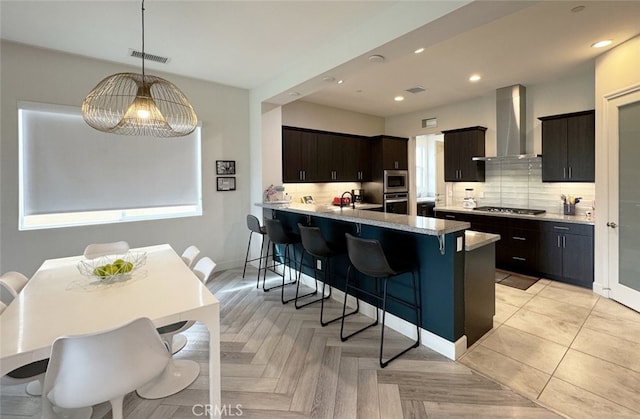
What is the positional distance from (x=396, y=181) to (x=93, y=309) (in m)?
5.78

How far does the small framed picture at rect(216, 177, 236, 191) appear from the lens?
15.7 ft

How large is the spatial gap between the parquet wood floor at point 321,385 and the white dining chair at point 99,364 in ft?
2.37

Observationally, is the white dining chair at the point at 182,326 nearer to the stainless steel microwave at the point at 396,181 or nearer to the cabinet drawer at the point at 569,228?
the cabinet drawer at the point at 569,228

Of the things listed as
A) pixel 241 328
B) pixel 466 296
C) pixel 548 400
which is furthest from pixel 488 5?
pixel 241 328

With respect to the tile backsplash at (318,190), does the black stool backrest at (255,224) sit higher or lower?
lower

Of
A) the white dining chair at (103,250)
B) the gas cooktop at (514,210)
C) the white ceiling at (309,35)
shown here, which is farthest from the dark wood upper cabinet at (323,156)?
the white dining chair at (103,250)

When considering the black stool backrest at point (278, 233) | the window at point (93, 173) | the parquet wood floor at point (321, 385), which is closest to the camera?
the parquet wood floor at point (321, 385)

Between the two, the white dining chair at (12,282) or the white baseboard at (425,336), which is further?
the white baseboard at (425,336)

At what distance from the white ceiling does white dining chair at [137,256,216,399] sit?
2307 mm

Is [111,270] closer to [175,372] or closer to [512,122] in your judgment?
[175,372]

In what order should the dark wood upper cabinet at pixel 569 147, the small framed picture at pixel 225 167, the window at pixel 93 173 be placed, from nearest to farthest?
the window at pixel 93 173
the dark wood upper cabinet at pixel 569 147
the small framed picture at pixel 225 167

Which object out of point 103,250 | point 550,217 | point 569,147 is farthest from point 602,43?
point 103,250

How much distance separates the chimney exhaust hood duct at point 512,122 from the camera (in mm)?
4781

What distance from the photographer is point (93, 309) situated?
165 centimetres
